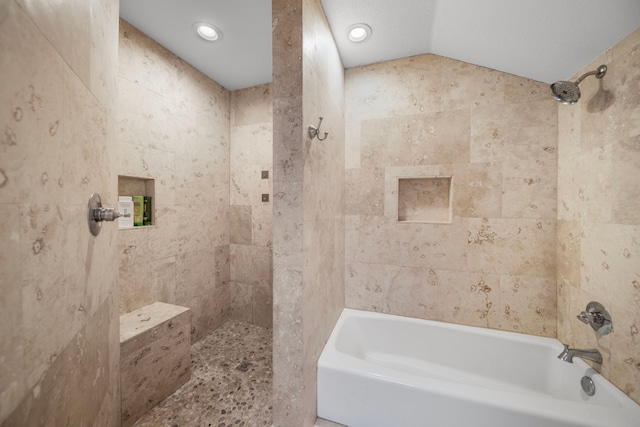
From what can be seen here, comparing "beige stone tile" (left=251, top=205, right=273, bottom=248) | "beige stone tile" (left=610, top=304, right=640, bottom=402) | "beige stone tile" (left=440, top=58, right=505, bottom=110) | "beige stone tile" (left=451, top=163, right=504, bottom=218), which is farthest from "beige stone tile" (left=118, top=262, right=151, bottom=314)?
"beige stone tile" (left=610, top=304, right=640, bottom=402)

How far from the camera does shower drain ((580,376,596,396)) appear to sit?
46.5 inches

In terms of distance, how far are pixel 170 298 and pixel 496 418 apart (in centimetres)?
223

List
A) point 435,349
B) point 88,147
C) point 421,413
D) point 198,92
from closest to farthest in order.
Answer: point 88,147, point 421,413, point 435,349, point 198,92

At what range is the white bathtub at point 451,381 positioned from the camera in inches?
40.8

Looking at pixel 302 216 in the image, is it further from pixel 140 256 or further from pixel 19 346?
pixel 140 256

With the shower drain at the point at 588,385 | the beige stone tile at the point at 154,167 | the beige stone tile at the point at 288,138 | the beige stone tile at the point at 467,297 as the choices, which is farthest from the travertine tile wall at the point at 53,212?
the shower drain at the point at 588,385

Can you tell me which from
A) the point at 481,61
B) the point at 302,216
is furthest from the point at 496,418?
the point at 481,61

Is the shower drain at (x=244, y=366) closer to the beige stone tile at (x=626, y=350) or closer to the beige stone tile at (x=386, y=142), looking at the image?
the beige stone tile at (x=386, y=142)

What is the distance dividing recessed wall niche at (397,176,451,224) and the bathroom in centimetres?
11

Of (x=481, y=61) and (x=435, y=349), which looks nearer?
(x=481, y=61)

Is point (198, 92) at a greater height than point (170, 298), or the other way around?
point (198, 92)

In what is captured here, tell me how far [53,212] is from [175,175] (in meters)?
1.62

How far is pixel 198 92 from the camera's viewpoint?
2.12 metres

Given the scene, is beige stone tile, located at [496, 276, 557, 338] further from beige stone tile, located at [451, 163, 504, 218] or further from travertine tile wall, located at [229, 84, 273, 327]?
travertine tile wall, located at [229, 84, 273, 327]
